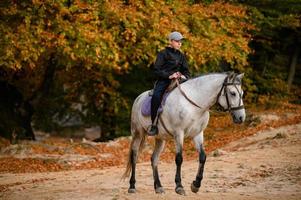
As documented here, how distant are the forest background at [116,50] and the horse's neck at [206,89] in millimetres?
9156

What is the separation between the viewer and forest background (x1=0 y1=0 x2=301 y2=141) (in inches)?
823

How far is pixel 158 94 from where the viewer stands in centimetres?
1247

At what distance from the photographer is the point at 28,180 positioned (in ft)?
56.5

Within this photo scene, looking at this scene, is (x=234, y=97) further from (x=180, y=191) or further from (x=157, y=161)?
(x=157, y=161)

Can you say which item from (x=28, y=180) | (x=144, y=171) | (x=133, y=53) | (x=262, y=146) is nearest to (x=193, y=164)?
(x=144, y=171)

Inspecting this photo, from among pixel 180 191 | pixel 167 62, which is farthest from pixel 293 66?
pixel 180 191

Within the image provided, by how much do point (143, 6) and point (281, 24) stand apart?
870cm

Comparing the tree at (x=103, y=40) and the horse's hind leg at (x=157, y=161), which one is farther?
the tree at (x=103, y=40)

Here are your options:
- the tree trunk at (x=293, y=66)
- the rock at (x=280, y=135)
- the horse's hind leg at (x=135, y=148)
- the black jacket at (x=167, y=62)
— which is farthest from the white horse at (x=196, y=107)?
the tree trunk at (x=293, y=66)

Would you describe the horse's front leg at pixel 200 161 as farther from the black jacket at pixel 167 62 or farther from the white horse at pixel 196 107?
the black jacket at pixel 167 62

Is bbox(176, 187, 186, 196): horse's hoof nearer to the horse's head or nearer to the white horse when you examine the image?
the white horse

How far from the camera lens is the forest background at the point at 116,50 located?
68.6ft

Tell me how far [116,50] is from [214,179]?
28.3ft

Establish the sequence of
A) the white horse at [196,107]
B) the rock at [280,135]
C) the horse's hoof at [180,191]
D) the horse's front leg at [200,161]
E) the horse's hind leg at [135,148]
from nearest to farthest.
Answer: the white horse at [196,107], the horse's front leg at [200,161], the horse's hoof at [180,191], the horse's hind leg at [135,148], the rock at [280,135]
